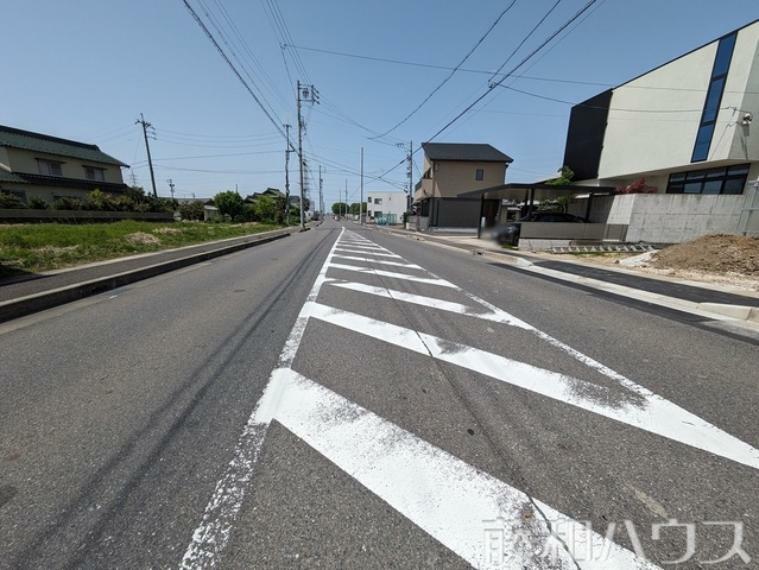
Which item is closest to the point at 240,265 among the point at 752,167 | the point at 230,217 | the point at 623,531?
the point at 623,531

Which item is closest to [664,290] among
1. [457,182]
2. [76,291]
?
[76,291]

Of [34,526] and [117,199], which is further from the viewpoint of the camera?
[117,199]

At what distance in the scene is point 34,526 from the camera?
1479mm

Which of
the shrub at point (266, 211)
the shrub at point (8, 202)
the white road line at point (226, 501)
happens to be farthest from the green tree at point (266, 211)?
the white road line at point (226, 501)

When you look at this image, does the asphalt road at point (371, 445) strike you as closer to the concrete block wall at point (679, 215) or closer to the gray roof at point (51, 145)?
the concrete block wall at point (679, 215)

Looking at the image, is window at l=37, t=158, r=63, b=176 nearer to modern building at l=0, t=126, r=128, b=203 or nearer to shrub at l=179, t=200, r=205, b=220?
modern building at l=0, t=126, r=128, b=203

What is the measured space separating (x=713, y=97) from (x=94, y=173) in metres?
48.2

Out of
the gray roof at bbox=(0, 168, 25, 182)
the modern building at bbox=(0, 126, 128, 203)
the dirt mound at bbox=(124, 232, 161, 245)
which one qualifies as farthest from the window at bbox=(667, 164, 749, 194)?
the gray roof at bbox=(0, 168, 25, 182)

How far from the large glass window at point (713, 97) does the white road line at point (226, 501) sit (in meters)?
23.5

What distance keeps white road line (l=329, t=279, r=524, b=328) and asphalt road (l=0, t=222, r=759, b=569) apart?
0.43m

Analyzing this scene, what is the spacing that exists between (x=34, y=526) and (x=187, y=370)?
161 cm

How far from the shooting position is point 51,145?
28.5 metres

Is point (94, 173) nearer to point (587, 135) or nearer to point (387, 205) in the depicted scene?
point (587, 135)

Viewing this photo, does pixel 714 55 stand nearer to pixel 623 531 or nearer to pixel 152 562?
pixel 623 531
